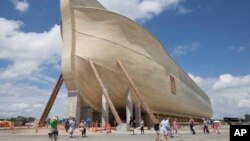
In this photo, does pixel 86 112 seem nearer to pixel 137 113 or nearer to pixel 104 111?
pixel 104 111

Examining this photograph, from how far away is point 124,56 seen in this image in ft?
113

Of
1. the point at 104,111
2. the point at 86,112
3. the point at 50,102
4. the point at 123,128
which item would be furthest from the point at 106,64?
the point at 123,128

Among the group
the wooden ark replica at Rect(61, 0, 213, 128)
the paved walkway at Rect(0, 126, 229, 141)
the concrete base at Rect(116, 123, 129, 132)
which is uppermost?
the wooden ark replica at Rect(61, 0, 213, 128)

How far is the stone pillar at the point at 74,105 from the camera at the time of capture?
1251 inches

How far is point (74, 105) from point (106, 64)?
517 centimetres

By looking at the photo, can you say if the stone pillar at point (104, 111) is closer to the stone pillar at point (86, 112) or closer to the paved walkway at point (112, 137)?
the stone pillar at point (86, 112)

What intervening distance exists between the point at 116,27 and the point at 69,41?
18.0 ft

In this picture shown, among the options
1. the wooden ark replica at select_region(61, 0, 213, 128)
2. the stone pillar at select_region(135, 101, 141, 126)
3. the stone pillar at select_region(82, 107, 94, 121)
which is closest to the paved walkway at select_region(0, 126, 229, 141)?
the wooden ark replica at select_region(61, 0, 213, 128)

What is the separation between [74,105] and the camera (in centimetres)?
3206

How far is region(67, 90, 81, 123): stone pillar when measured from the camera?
31.8 meters

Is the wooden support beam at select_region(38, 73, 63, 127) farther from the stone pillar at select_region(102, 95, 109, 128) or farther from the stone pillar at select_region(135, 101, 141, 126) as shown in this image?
the stone pillar at select_region(135, 101, 141, 126)

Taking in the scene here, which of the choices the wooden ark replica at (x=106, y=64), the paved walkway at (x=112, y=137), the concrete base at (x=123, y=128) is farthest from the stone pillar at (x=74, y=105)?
the concrete base at (x=123, y=128)

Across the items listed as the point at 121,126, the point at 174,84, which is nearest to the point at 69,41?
the point at 121,126

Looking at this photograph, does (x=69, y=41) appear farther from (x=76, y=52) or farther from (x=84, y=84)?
(x=84, y=84)
